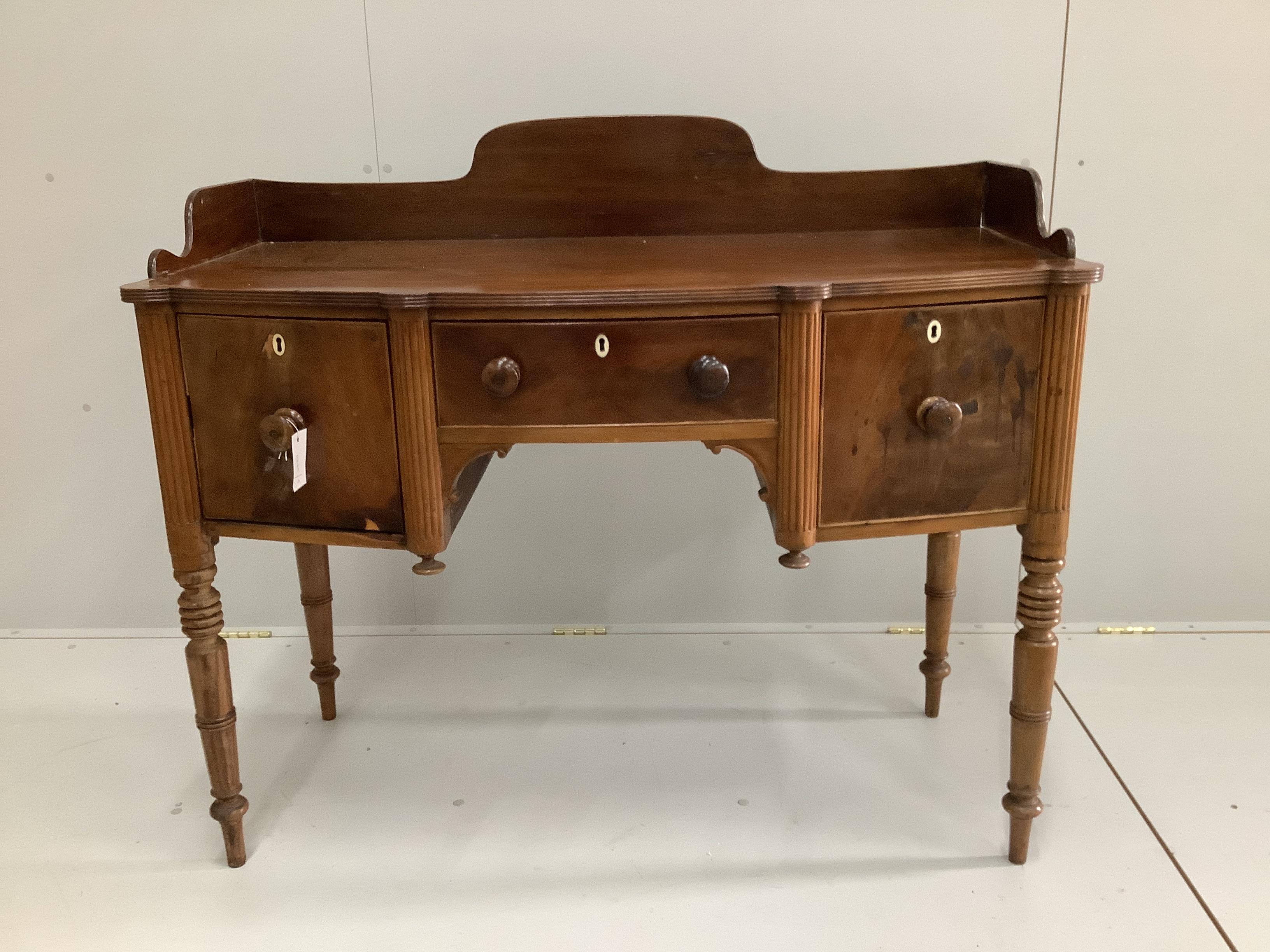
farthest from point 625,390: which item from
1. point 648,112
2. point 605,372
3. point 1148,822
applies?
point 1148,822

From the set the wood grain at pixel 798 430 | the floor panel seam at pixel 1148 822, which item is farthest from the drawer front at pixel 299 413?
the floor panel seam at pixel 1148 822

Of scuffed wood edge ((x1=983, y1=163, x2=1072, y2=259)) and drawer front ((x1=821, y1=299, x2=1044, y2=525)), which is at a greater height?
scuffed wood edge ((x1=983, y1=163, x2=1072, y2=259))

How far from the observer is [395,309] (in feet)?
4.34

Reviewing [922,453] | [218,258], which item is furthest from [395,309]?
[922,453]

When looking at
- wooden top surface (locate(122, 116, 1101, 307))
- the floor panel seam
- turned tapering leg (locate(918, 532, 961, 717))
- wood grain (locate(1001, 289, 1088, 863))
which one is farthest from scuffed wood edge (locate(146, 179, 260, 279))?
the floor panel seam

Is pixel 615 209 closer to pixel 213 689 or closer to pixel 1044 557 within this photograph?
pixel 1044 557

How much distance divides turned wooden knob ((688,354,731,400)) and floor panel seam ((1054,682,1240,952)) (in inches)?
40.4

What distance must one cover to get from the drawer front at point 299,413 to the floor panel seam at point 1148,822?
1.26 m

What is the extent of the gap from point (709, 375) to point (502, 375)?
0.86 ft

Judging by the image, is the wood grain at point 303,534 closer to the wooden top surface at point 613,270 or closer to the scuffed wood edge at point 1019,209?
the wooden top surface at point 613,270

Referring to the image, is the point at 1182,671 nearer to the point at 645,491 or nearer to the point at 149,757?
the point at 645,491

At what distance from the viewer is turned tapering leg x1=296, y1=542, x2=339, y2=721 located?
77.1 inches

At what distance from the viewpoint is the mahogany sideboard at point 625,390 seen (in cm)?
134

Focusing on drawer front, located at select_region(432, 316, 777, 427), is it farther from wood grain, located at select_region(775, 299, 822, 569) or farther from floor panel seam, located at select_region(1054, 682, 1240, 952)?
floor panel seam, located at select_region(1054, 682, 1240, 952)
